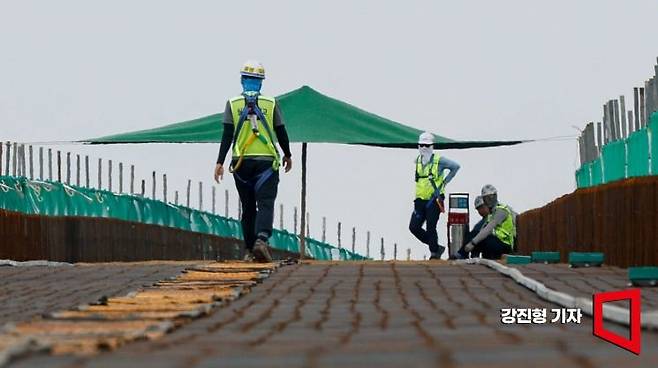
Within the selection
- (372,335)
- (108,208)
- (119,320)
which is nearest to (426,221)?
(108,208)

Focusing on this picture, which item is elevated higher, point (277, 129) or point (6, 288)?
point (277, 129)

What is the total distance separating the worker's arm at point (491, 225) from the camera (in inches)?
823

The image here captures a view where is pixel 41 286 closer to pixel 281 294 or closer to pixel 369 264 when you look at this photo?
pixel 281 294

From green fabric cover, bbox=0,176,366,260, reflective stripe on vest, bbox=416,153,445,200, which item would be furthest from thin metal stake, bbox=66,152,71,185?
reflective stripe on vest, bbox=416,153,445,200

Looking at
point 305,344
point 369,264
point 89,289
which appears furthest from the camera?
point 369,264

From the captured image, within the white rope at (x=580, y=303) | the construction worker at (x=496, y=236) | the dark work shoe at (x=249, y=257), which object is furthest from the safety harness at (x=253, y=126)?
the construction worker at (x=496, y=236)

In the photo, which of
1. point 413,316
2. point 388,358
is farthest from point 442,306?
point 388,358

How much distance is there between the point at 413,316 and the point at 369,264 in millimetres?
7665

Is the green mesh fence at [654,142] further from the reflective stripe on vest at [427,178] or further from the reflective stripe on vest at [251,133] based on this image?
the reflective stripe on vest at [427,178]

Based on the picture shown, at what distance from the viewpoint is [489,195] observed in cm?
2217

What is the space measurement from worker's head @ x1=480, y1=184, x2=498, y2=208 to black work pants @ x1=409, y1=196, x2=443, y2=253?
0.72m

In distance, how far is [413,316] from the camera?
32.5ft

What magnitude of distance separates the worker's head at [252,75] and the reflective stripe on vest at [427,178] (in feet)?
17.5

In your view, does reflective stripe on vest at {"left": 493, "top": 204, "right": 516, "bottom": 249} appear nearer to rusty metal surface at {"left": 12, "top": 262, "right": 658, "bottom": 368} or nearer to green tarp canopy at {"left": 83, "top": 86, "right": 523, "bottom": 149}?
green tarp canopy at {"left": 83, "top": 86, "right": 523, "bottom": 149}
